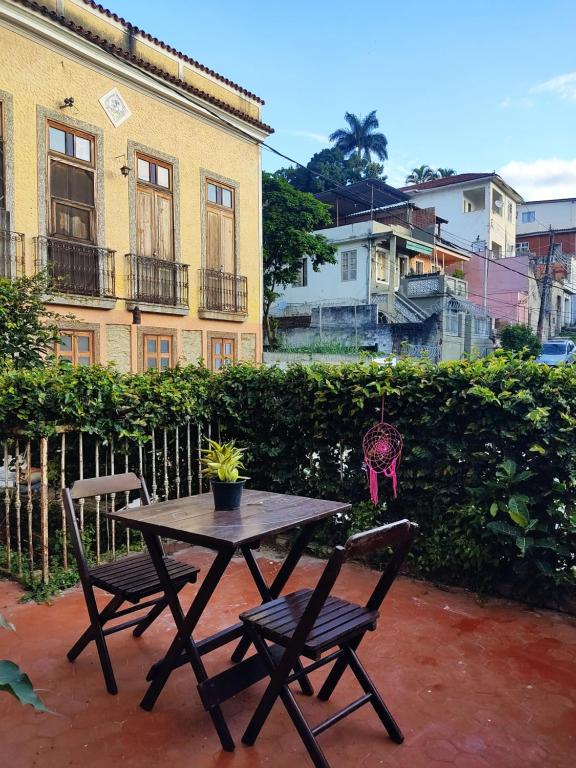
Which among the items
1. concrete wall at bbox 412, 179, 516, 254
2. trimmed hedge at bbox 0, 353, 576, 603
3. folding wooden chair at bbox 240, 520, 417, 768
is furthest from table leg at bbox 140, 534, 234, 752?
concrete wall at bbox 412, 179, 516, 254

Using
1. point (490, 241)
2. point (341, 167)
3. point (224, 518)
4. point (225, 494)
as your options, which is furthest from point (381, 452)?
point (341, 167)

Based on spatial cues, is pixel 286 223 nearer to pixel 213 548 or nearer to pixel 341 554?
pixel 213 548

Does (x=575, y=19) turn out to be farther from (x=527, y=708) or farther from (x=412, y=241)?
(x=412, y=241)

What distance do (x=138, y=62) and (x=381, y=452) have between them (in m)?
10.9

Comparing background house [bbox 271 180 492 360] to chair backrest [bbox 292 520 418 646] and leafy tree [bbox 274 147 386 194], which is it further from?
chair backrest [bbox 292 520 418 646]

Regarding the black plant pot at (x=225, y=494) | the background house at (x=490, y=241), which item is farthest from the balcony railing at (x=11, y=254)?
the background house at (x=490, y=241)

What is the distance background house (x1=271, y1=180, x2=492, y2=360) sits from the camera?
26.8 meters

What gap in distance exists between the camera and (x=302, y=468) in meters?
5.20

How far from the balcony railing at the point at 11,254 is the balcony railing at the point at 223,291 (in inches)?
178

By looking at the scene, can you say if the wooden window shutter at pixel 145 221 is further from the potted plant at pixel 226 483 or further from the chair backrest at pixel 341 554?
the chair backrest at pixel 341 554

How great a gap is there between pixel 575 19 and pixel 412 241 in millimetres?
25121

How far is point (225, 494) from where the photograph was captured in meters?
2.95

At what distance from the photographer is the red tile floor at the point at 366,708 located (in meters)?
2.37

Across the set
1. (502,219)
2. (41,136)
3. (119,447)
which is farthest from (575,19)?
(502,219)
